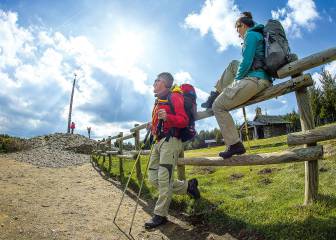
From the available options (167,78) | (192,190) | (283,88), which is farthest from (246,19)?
(192,190)

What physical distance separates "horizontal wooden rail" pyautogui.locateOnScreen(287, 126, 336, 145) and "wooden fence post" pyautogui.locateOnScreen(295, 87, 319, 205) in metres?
0.22

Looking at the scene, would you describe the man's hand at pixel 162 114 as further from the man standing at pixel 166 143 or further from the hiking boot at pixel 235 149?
the hiking boot at pixel 235 149

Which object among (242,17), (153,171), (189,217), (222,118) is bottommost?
(189,217)

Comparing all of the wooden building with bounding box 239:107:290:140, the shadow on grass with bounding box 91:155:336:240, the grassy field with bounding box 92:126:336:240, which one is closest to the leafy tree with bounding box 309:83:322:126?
the wooden building with bounding box 239:107:290:140

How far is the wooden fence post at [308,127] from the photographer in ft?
12.5

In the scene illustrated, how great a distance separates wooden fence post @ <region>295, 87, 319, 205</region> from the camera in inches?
149

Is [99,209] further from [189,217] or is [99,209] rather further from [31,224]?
[189,217]

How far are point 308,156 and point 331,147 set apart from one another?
18.8 ft

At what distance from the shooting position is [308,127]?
12.5ft

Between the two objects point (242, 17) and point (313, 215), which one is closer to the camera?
point (313, 215)

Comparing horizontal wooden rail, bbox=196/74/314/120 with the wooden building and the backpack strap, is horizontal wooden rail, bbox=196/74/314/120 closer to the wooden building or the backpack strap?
the backpack strap

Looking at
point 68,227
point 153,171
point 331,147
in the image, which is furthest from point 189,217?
point 331,147

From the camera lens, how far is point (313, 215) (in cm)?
358

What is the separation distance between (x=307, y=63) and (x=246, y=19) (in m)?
1.31
